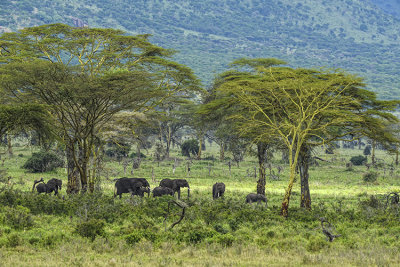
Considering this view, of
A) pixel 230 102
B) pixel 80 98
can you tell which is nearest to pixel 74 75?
pixel 80 98

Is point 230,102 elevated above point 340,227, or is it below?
above

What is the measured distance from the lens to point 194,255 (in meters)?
14.5

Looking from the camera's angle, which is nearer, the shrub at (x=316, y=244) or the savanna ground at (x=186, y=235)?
the savanna ground at (x=186, y=235)

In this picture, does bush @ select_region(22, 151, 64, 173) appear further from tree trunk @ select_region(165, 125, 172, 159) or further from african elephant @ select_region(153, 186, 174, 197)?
tree trunk @ select_region(165, 125, 172, 159)

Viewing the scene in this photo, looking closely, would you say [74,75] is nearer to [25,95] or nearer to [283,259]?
[25,95]

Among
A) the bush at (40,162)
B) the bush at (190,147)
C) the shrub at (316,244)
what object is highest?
the bush at (190,147)

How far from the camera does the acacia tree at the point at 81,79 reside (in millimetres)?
23719

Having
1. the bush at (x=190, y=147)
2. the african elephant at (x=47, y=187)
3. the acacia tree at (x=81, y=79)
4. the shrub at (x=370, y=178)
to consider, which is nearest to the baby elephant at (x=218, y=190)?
the acacia tree at (x=81, y=79)

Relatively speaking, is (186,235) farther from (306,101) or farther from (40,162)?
(40,162)

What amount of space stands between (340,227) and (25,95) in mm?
17855

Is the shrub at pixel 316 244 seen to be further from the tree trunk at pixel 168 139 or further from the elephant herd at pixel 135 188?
the tree trunk at pixel 168 139

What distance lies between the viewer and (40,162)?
45.5 metres

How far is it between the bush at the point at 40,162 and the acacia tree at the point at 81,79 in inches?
538

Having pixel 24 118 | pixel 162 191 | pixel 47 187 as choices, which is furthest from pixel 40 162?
pixel 24 118
